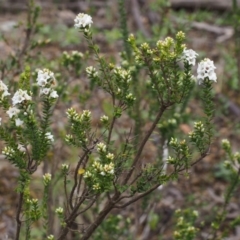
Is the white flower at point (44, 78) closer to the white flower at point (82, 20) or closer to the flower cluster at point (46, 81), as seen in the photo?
the flower cluster at point (46, 81)

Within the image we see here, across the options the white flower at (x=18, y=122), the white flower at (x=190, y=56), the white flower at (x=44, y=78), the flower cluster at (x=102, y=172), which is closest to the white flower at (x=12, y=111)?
the white flower at (x=18, y=122)

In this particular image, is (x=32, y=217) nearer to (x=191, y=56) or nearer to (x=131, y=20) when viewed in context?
(x=191, y=56)

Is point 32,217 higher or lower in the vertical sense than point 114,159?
lower

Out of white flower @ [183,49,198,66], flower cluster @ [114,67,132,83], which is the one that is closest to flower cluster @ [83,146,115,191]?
flower cluster @ [114,67,132,83]

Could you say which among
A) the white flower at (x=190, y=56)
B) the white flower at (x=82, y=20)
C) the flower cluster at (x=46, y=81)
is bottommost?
the flower cluster at (x=46, y=81)

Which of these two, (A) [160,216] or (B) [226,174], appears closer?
(A) [160,216]

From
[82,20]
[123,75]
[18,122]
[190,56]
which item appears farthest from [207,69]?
[18,122]

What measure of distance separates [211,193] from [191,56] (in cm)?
272

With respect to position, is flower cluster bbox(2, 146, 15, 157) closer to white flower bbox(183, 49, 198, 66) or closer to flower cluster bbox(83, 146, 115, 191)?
flower cluster bbox(83, 146, 115, 191)

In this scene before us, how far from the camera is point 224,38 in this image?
644 cm

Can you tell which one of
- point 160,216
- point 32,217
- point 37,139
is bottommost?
point 32,217

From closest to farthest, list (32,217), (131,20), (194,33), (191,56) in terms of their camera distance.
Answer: (191,56) → (32,217) → (131,20) → (194,33)

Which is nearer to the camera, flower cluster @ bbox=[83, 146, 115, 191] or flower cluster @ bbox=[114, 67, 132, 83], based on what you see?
flower cluster @ bbox=[83, 146, 115, 191]

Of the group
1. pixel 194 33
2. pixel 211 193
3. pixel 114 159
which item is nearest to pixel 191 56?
pixel 114 159
